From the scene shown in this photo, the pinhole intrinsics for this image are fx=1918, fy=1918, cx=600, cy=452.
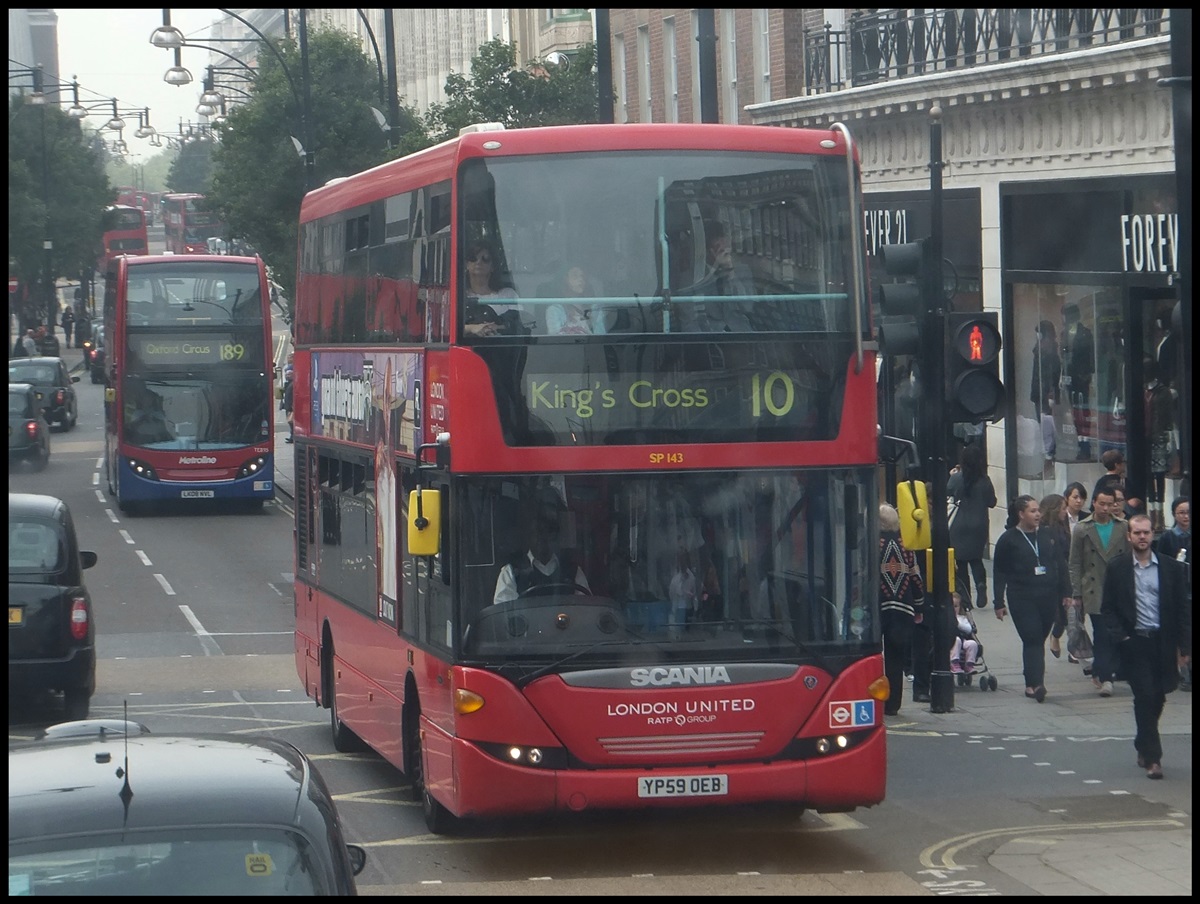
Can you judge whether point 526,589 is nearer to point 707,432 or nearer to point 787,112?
point 707,432

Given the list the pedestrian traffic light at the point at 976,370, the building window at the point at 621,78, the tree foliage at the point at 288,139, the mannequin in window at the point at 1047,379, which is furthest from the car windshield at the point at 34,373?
the pedestrian traffic light at the point at 976,370

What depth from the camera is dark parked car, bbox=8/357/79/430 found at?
152 feet

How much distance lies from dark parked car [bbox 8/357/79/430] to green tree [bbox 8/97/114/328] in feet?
45.0

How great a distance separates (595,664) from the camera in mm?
9625

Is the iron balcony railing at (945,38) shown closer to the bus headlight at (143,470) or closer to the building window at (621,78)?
the building window at (621,78)

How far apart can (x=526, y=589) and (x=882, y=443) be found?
6.94 ft

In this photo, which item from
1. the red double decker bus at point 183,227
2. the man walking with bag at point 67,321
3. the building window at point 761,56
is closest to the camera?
the building window at point 761,56

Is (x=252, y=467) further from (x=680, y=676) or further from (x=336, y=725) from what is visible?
(x=680, y=676)

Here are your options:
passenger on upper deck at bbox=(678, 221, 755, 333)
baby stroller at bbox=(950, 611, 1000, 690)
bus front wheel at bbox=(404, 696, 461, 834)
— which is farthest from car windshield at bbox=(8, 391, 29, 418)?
passenger on upper deck at bbox=(678, 221, 755, 333)

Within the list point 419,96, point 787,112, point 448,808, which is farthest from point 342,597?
point 419,96

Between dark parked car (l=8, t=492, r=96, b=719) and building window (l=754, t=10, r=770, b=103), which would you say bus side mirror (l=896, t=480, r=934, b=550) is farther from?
building window (l=754, t=10, r=770, b=103)

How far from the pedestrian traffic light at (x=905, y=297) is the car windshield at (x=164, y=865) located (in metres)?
7.71

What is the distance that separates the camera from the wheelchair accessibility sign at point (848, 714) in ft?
32.1

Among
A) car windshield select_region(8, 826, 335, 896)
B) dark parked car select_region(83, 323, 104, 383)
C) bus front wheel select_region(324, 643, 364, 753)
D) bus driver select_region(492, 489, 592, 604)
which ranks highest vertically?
dark parked car select_region(83, 323, 104, 383)
